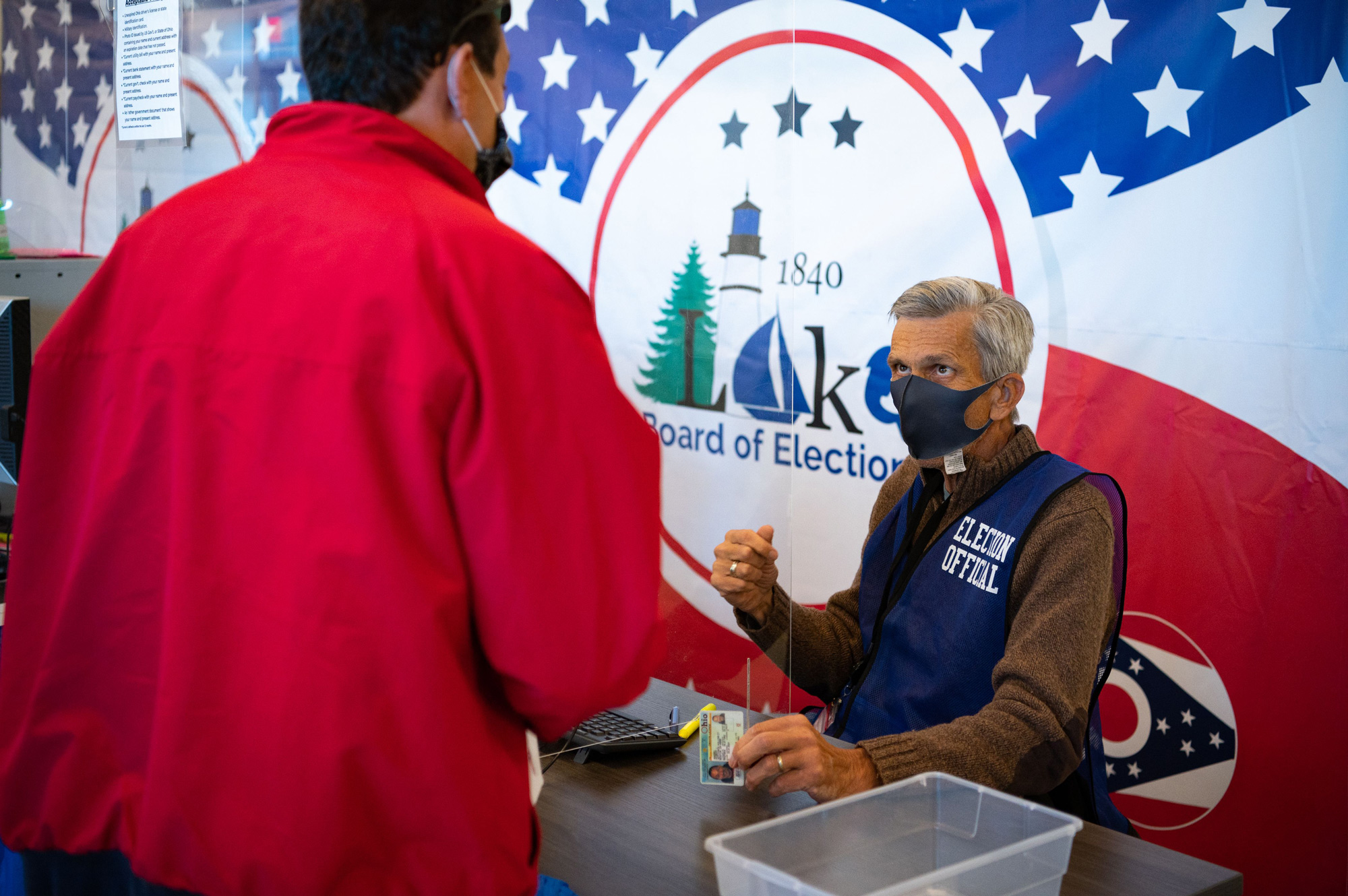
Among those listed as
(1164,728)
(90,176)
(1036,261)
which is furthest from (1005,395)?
(90,176)

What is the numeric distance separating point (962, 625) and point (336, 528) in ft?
3.76

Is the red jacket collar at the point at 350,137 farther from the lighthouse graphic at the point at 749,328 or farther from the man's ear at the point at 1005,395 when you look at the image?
the man's ear at the point at 1005,395

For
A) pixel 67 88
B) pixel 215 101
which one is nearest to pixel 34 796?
pixel 215 101

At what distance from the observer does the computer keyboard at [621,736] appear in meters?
1.45

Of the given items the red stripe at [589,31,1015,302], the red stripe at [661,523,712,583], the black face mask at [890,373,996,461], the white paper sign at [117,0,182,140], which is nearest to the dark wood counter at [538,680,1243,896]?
the red stripe at [661,523,712,583]

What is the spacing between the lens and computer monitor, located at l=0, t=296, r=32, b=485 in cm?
224

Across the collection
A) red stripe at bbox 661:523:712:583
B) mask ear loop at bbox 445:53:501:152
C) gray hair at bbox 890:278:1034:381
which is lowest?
red stripe at bbox 661:523:712:583

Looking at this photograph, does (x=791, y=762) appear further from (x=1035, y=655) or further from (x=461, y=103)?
(x=461, y=103)

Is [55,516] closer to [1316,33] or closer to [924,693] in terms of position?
[924,693]

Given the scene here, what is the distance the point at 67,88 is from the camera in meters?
4.43

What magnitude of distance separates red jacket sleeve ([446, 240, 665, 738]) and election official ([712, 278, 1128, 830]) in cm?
53

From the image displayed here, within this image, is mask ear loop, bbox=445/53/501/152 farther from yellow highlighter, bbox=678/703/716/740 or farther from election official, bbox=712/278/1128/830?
yellow highlighter, bbox=678/703/716/740

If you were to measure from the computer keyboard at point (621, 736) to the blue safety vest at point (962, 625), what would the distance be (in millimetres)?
390

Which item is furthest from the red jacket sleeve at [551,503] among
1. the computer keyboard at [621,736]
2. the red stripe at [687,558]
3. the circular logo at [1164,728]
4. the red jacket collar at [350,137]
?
the circular logo at [1164,728]
